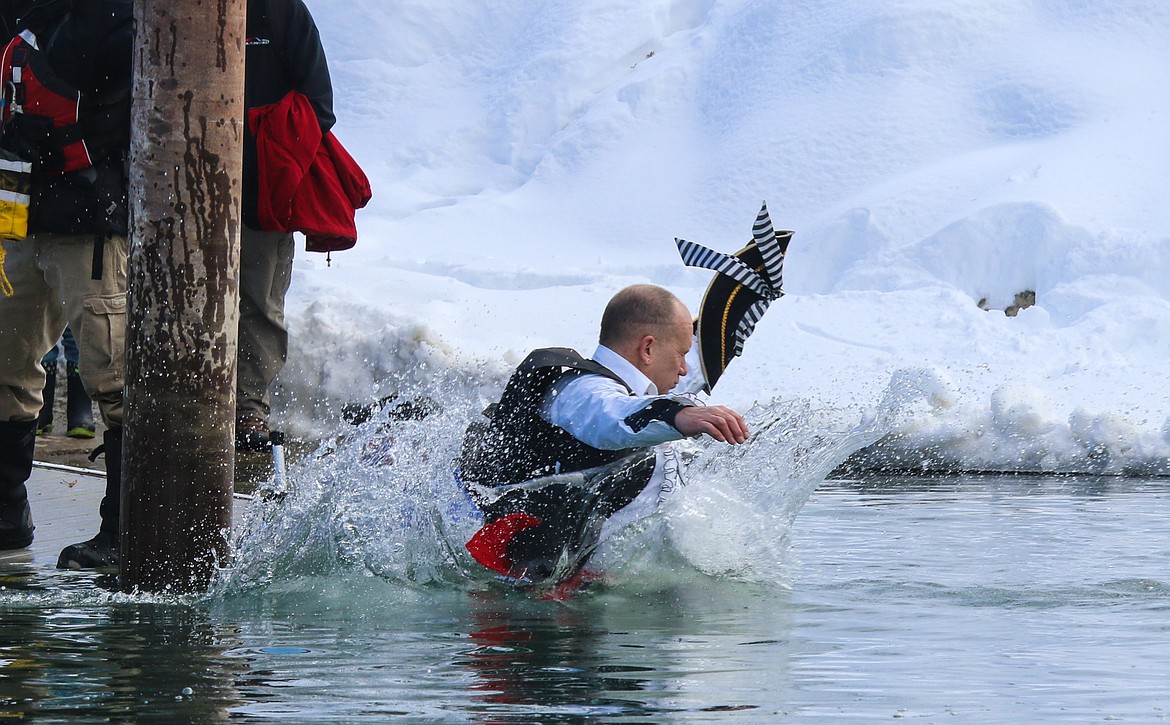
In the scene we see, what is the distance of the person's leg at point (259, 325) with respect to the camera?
6.97m

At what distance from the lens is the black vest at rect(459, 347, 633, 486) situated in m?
5.18

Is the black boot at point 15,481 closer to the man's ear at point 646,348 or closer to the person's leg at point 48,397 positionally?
the man's ear at point 646,348

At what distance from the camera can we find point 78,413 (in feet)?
33.4

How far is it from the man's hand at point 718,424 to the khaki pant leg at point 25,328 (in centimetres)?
247

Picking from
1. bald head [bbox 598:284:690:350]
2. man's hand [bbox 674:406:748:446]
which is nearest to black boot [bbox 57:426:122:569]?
bald head [bbox 598:284:690:350]

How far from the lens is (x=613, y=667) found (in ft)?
13.1

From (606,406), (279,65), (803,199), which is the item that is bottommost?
(606,406)

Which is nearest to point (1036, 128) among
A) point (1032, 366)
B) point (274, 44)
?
point (1032, 366)

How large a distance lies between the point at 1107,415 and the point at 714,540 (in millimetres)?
4882

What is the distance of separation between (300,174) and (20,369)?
1.38m

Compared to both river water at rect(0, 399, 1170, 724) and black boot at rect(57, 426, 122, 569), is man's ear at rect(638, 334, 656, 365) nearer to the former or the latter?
river water at rect(0, 399, 1170, 724)

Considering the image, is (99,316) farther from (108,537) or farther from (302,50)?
(302,50)

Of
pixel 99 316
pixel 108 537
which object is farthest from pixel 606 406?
pixel 108 537

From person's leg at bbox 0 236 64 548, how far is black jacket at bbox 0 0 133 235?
0.66 feet
